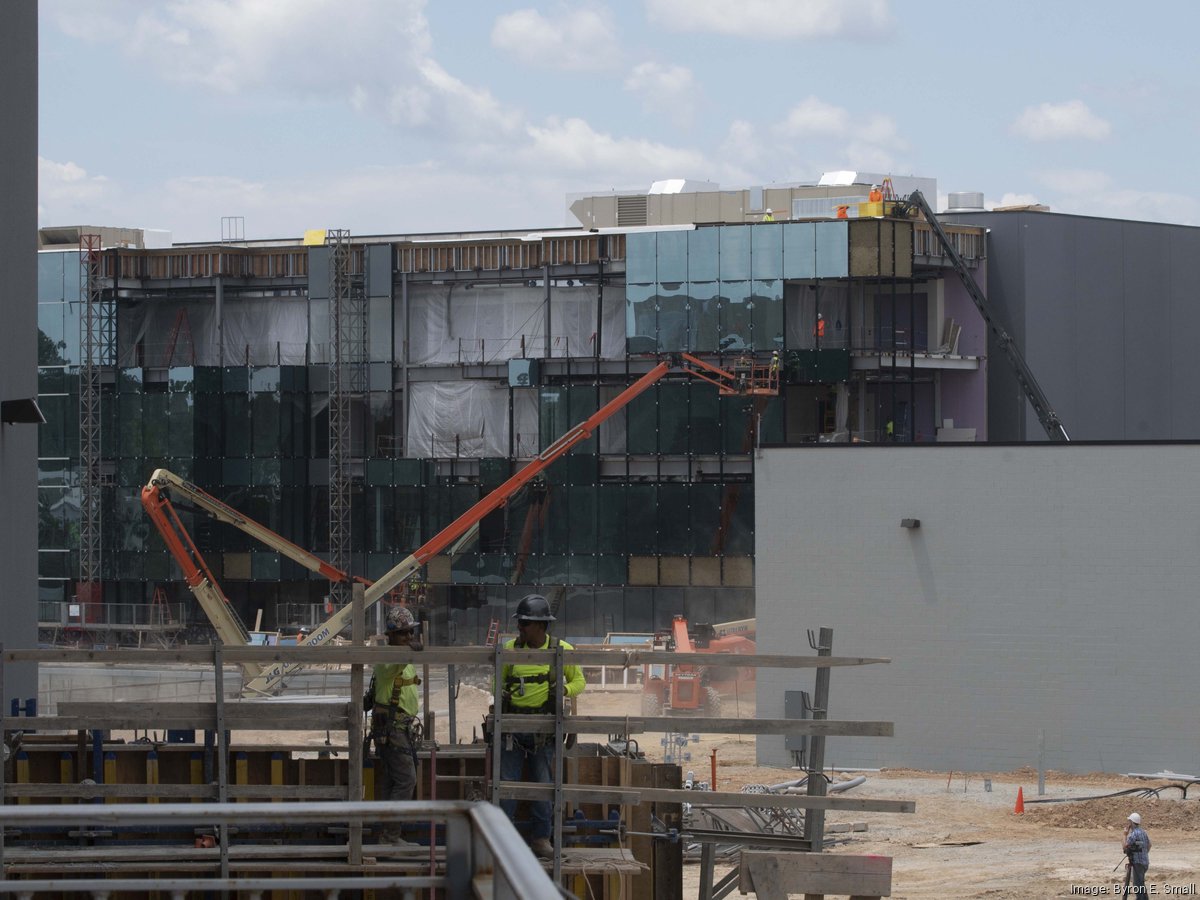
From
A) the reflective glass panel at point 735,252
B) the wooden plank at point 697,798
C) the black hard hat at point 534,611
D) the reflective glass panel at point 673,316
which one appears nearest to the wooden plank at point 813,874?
the wooden plank at point 697,798

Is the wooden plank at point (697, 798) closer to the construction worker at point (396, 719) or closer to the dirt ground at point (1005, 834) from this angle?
the construction worker at point (396, 719)

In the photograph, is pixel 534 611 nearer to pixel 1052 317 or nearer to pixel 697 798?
pixel 697 798

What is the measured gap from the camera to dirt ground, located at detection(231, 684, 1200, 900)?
927 inches

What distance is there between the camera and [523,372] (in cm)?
6050

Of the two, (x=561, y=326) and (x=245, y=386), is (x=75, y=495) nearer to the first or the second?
(x=245, y=386)

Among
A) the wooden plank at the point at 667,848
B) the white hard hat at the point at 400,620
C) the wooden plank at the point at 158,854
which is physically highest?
the white hard hat at the point at 400,620

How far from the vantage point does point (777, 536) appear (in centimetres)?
3494

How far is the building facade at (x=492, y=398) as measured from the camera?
192 ft

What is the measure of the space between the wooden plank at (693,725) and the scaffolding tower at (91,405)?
172ft

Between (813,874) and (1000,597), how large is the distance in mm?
20651

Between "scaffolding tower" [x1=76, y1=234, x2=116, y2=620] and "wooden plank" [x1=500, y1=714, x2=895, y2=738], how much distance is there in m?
52.5

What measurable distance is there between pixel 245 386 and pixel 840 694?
34.8 meters

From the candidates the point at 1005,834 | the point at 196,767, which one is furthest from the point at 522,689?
the point at 1005,834

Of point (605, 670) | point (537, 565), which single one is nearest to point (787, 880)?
point (605, 670)
